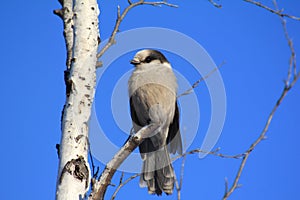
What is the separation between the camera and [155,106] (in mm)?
4008

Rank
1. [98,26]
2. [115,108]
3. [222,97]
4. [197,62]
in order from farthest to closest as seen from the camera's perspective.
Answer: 1. [115,108]
2. [197,62]
3. [222,97]
4. [98,26]

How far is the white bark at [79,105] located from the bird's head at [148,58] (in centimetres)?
168

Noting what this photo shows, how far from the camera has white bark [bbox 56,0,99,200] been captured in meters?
2.14

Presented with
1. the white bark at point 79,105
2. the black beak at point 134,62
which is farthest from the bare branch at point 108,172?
the black beak at point 134,62

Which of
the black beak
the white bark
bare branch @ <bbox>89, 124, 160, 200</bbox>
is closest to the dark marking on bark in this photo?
the white bark

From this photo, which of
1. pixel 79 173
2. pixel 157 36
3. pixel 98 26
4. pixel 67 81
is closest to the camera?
pixel 79 173

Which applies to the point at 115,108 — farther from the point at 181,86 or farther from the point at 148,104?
the point at 181,86

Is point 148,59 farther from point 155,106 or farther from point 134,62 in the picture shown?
point 155,106

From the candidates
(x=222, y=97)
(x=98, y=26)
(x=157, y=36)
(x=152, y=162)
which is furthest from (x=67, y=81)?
(x=152, y=162)

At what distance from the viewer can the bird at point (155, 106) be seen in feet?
13.1

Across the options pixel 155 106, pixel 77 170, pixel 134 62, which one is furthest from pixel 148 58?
pixel 77 170

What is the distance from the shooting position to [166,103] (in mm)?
4105

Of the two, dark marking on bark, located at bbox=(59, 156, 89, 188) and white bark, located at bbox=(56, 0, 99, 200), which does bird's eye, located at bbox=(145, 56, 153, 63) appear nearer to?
white bark, located at bbox=(56, 0, 99, 200)

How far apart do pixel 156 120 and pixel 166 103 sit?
20cm
